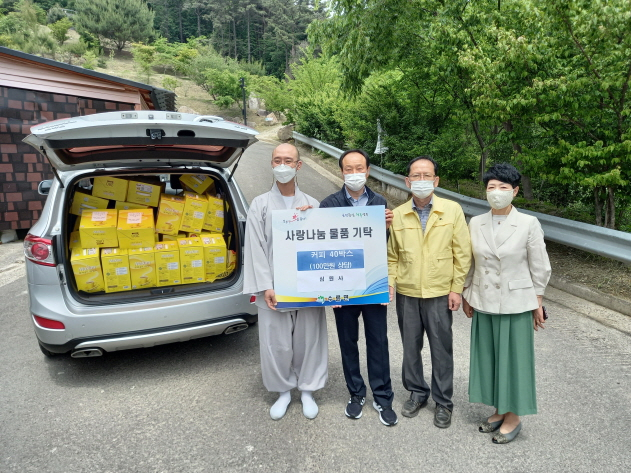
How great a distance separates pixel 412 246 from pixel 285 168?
39.5 inches

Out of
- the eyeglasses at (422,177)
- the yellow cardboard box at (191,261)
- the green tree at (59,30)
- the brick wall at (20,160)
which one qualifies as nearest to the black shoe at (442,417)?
the eyeglasses at (422,177)

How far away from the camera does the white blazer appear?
259 centimetres

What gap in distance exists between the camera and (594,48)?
195 inches

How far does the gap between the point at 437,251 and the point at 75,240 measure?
3.03 m

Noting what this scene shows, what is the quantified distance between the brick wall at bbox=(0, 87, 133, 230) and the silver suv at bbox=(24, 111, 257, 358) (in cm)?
667

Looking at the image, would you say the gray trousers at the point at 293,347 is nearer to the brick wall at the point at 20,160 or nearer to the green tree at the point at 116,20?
the brick wall at the point at 20,160

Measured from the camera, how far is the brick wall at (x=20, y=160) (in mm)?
8727

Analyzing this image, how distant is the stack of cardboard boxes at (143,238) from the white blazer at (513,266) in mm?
2268

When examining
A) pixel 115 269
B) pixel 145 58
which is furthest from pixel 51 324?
pixel 145 58

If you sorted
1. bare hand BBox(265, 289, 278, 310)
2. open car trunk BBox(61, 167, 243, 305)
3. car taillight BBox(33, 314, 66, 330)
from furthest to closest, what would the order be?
open car trunk BBox(61, 167, 243, 305) < car taillight BBox(33, 314, 66, 330) < bare hand BBox(265, 289, 278, 310)

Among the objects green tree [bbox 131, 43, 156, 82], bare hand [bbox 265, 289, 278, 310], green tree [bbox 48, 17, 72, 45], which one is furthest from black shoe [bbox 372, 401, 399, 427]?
green tree [bbox 48, 17, 72, 45]

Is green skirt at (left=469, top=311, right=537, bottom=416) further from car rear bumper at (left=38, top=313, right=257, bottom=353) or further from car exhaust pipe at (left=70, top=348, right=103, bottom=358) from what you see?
car exhaust pipe at (left=70, top=348, right=103, bottom=358)

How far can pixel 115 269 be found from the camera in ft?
11.8

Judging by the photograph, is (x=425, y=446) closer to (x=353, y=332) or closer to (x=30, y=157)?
(x=353, y=332)
